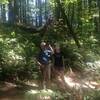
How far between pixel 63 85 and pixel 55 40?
30.9 ft

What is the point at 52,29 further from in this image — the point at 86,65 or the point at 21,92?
the point at 21,92

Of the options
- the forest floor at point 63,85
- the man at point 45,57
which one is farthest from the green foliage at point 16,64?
the man at point 45,57

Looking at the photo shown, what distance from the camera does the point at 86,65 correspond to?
53.6 feet

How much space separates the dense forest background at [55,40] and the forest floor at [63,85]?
0.43m

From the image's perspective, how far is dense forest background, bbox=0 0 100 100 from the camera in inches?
529

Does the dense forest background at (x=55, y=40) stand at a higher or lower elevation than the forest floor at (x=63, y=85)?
higher

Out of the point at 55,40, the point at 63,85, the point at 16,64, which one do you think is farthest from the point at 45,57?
the point at 55,40

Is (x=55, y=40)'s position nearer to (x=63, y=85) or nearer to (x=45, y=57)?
(x=63, y=85)

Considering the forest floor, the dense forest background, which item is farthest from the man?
the dense forest background

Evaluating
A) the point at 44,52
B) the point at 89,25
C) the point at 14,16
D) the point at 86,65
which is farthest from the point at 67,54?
the point at 14,16

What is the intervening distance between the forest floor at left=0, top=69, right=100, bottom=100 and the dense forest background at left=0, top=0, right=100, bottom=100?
43 centimetres

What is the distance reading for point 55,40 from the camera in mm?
21547

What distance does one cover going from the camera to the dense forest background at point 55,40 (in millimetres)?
13430

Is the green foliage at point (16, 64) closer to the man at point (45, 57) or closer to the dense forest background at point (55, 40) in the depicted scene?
the dense forest background at point (55, 40)
